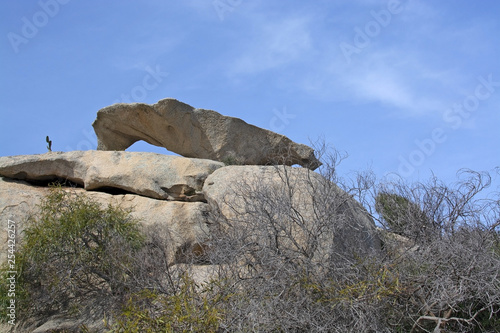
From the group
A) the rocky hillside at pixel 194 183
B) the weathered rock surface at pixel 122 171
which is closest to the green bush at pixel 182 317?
the rocky hillside at pixel 194 183

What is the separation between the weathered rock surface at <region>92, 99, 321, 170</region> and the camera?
13.7 meters

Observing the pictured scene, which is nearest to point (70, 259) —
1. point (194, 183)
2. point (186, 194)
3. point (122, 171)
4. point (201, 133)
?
→ point (122, 171)

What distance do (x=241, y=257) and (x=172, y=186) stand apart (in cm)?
416

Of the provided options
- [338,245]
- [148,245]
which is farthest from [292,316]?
[148,245]

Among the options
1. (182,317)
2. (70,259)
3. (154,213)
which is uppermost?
(154,213)

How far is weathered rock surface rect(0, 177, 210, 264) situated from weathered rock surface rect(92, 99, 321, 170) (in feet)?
7.07

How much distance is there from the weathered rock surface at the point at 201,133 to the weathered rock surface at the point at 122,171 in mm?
958

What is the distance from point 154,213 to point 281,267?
15.5 ft

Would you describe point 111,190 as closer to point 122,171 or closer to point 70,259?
point 122,171

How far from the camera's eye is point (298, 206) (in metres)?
9.97

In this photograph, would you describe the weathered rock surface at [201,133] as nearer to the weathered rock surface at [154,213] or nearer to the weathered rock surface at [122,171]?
the weathered rock surface at [122,171]

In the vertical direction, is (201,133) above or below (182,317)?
above

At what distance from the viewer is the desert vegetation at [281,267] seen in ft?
24.3

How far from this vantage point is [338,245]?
9641 mm
